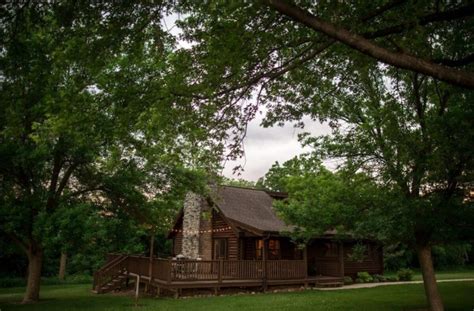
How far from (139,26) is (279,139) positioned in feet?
20.6

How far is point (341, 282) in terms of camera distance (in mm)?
25156

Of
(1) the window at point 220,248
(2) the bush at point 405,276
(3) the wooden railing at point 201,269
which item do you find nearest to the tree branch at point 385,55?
(3) the wooden railing at point 201,269

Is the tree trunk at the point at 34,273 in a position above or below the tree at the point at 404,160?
below

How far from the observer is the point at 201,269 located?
2048 cm

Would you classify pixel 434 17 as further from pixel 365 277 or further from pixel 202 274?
pixel 365 277

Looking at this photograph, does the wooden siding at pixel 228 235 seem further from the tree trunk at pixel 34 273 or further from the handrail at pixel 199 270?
the tree trunk at pixel 34 273

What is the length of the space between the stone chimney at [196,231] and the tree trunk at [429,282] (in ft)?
51.6

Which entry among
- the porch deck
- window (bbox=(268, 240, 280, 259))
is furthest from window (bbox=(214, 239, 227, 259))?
the porch deck

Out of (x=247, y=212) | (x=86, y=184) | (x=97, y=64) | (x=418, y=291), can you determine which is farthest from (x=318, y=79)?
(x=247, y=212)

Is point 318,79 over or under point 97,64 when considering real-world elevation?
over

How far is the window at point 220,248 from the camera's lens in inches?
1045

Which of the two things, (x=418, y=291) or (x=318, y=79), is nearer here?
(x=318, y=79)

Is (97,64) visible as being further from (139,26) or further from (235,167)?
(235,167)

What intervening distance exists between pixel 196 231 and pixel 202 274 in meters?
7.54
